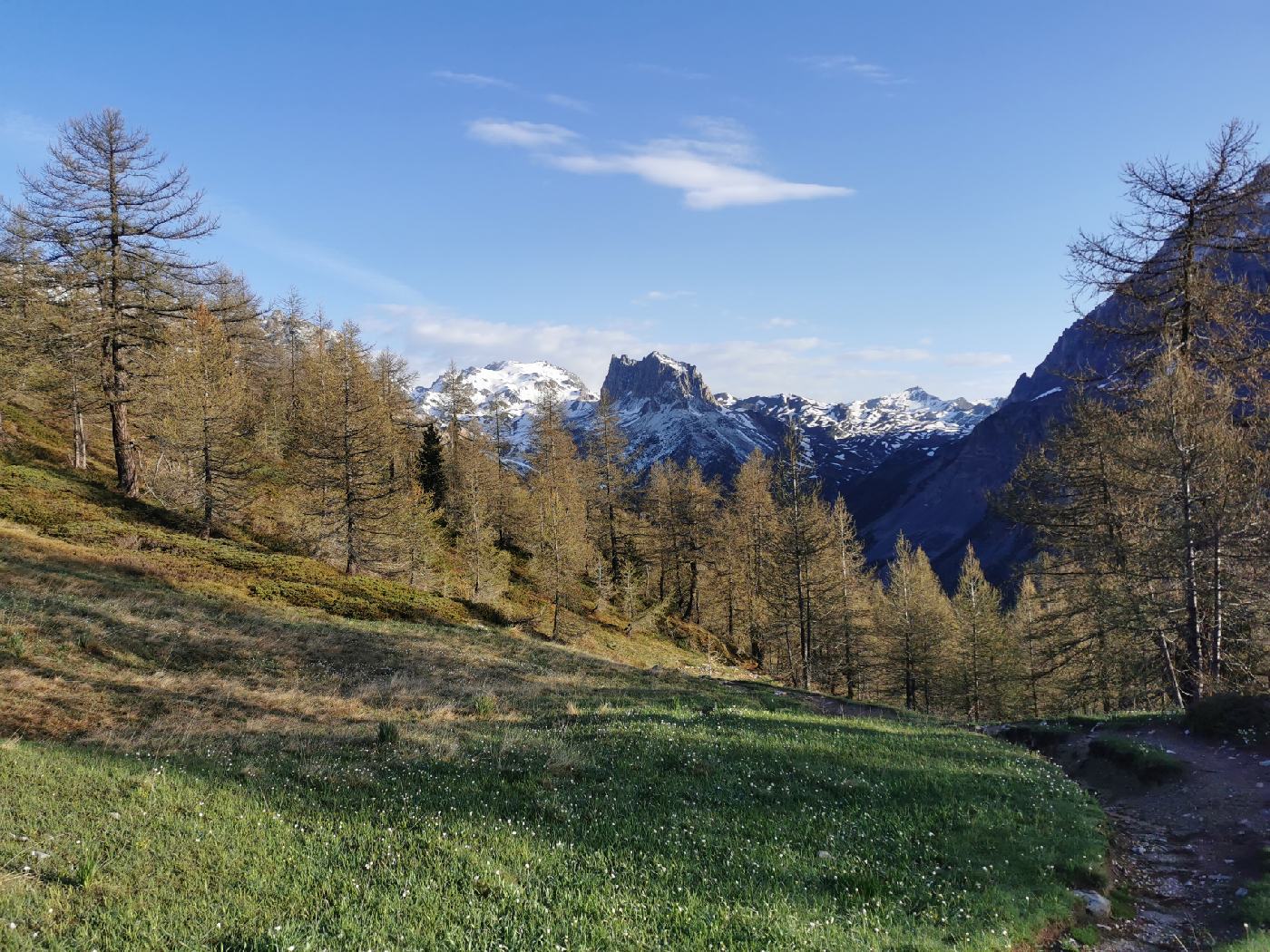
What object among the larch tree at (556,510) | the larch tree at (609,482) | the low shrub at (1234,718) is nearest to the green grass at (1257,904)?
the low shrub at (1234,718)

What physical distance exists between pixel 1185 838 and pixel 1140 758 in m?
3.65

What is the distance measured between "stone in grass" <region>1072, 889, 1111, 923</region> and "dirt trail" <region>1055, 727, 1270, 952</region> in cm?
12

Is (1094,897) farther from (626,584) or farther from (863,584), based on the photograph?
(863,584)

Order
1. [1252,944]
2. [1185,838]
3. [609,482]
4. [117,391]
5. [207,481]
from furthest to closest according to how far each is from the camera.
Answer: [609,482], [207,481], [117,391], [1185,838], [1252,944]

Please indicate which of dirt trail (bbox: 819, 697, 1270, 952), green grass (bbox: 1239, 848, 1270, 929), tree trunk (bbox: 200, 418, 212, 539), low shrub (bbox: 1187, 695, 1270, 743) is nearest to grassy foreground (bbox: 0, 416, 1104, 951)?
dirt trail (bbox: 819, 697, 1270, 952)

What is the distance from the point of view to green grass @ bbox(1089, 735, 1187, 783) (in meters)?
13.0

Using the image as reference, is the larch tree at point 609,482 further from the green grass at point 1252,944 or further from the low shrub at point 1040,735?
the green grass at point 1252,944

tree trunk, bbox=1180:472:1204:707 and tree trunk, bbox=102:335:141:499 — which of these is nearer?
tree trunk, bbox=1180:472:1204:707

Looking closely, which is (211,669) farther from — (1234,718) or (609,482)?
→ (609,482)

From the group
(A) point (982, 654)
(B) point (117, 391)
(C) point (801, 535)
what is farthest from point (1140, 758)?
(B) point (117, 391)

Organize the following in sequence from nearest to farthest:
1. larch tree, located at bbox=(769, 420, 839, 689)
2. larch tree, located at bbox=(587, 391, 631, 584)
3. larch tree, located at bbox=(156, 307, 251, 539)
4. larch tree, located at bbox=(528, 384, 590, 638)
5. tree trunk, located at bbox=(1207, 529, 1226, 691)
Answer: tree trunk, located at bbox=(1207, 529, 1226, 691), larch tree, located at bbox=(156, 307, 251, 539), larch tree, located at bbox=(769, 420, 839, 689), larch tree, located at bbox=(528, 384, 590, 638), larch tree, located at bbox=(587, 391, 631, 584)

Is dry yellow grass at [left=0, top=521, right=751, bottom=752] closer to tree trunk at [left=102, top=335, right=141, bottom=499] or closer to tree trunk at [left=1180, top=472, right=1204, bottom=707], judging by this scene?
tree trunk at [left=102, top=335, right=141, bottom=499]

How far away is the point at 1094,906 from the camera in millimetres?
7594

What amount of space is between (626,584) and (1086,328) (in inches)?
1355
